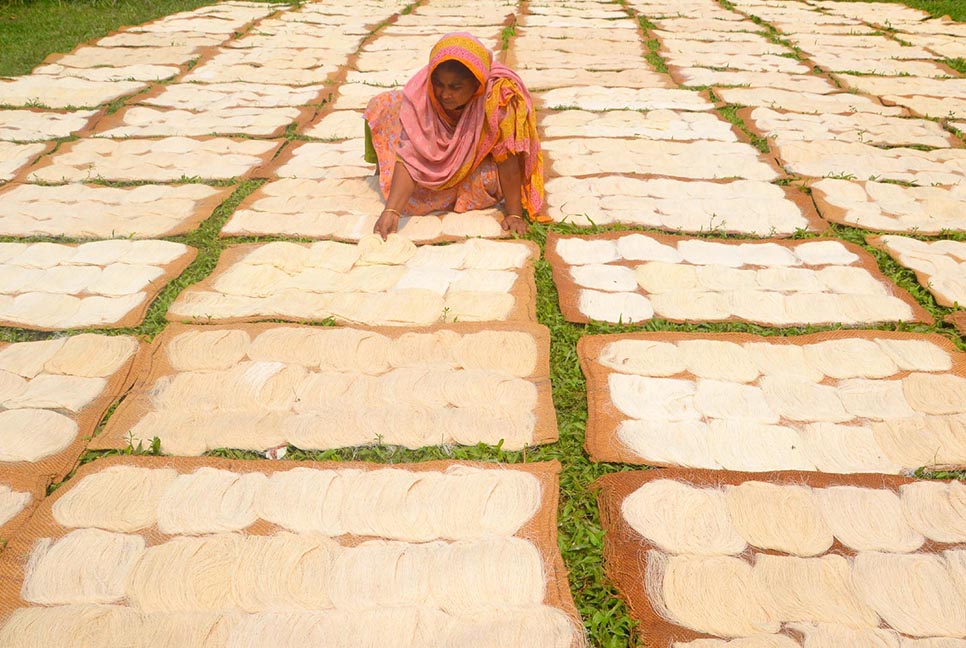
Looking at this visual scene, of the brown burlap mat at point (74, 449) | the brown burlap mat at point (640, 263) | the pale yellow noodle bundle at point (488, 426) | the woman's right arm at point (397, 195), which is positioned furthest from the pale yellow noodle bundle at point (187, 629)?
the woman's right arm at point (397, 195)

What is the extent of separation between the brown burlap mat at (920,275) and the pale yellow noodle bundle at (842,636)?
63.8 inches

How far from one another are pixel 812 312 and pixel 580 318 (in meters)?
0.87

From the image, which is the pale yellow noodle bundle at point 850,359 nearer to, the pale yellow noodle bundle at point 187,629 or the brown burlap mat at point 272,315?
the brown burlap mat at point 272,315

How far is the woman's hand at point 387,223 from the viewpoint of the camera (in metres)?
3.01

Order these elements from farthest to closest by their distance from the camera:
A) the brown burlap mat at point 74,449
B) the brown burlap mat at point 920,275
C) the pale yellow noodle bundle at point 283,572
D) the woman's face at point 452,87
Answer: the woman's face at point 452,87, the brown burlap mat at point 920,275, the brown burlap mat at point 74,449, the pale yellow noodle bundle at point 283,572

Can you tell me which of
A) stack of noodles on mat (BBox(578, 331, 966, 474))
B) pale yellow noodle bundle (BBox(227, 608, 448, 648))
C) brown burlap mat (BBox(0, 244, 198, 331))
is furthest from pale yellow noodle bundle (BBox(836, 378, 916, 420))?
brown burlap mat (BBox(0, 244, 198, 331))

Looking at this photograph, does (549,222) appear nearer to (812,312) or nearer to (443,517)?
(812,312)

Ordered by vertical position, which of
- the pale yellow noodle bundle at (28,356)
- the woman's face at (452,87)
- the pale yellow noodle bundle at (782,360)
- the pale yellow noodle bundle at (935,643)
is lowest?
the pale yellow noodle bundle at (935,643)

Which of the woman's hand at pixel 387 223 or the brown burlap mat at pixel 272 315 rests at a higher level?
the woman's hand at pixel 387 223

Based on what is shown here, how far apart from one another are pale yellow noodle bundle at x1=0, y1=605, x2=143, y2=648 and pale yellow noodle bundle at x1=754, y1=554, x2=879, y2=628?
1390mm

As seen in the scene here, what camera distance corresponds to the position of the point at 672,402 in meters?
2.10

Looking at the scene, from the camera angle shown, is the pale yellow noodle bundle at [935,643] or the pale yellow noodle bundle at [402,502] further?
the pale yellow noodle bundle at [402,502]

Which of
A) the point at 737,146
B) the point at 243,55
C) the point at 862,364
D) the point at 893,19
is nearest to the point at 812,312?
the point at 862,364

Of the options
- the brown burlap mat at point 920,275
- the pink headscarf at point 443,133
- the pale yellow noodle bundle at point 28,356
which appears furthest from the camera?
the pink headscarf at point 443,133
